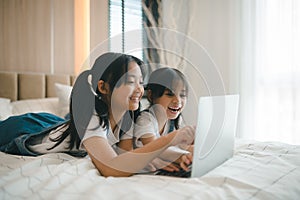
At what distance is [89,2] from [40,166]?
2.28m

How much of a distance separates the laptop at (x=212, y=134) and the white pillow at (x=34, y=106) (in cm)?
146

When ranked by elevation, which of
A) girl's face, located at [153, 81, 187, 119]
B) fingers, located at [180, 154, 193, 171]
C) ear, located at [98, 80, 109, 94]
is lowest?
fingers, located at [180, 154, 193, 171]

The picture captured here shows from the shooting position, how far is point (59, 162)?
106cm

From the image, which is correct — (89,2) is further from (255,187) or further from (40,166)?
(255,187)

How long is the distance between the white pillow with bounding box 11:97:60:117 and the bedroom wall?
0.44 metres

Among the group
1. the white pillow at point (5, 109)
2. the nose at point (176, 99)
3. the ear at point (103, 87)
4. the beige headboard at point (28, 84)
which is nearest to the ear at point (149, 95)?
the nose at point (176, 99)

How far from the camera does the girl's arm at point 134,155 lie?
2.88 feet

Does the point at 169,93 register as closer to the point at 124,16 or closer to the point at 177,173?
the point at 177,173

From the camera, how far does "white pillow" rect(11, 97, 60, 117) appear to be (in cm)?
211

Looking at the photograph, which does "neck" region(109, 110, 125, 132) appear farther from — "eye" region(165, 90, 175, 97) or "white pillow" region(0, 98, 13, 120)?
"white pillow" region(0, 98, 13, 120)

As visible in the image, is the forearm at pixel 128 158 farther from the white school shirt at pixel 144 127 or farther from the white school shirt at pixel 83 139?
the white school shirt at pixel 144 127

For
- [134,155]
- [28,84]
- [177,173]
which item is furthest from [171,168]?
[28,84]

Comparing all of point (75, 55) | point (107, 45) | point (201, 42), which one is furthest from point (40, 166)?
point (201, 42)

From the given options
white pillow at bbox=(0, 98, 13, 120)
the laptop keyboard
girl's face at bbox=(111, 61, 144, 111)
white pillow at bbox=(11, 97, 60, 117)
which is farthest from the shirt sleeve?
white pillow at bbox=(11, 97, 60, 117)
